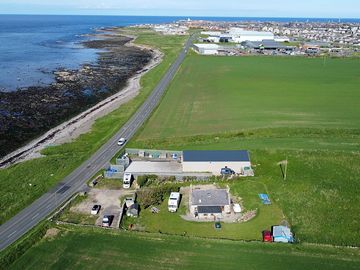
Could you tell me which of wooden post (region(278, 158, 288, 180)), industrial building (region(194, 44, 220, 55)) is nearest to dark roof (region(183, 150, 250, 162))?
wooden post (region(278, 158, 288, 180))

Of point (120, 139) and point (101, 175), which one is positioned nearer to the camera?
point (101, 175)

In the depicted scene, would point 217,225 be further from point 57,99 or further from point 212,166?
point 57,99

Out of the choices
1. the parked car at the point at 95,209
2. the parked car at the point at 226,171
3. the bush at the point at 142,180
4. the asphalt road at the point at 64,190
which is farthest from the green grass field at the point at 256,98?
the parked car at the point at 95,209

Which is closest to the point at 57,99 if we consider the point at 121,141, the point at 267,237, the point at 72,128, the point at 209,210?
the point at 72,128

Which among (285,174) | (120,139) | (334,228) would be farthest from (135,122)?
(334,228)

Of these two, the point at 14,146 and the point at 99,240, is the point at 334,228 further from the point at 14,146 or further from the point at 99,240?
the point at 14,146
